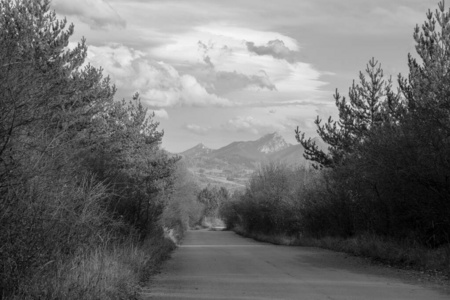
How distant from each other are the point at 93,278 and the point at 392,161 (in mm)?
12075

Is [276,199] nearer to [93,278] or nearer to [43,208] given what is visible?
[93,278]

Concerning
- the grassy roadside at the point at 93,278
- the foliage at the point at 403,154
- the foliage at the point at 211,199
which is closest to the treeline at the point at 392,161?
the foliage at the point at 403,154

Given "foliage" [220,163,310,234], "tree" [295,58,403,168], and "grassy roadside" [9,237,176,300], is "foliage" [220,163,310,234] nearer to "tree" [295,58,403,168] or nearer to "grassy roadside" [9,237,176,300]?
"tree" [295,58,403,168]

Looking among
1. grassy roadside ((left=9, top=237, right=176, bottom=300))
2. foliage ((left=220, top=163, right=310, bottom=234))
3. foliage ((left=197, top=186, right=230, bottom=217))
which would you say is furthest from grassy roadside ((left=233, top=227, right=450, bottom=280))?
foliage ((left=197, top=186, right=230, bottom=217))

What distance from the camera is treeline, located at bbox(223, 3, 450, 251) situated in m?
17.2

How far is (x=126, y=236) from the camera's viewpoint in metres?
17.1

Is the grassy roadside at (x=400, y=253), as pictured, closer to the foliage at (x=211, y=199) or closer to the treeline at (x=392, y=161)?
the treeline at (x=392, y=161)

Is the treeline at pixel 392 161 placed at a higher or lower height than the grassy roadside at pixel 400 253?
higher

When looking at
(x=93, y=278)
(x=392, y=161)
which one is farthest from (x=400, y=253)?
(x=93, y=278)

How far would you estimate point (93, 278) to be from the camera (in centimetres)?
967

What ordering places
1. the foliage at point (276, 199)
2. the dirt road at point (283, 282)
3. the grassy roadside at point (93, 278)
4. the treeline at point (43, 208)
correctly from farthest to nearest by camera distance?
the foliage at point (276, 199) < the dirt road at point (283, 282) < the grassy roadside at point (93, 278) < the treeline at point (43, 208)

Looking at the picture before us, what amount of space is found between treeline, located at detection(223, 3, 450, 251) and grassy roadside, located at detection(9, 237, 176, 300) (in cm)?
929

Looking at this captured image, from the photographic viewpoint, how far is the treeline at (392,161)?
1725cm

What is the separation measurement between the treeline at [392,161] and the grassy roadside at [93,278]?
9.29m
